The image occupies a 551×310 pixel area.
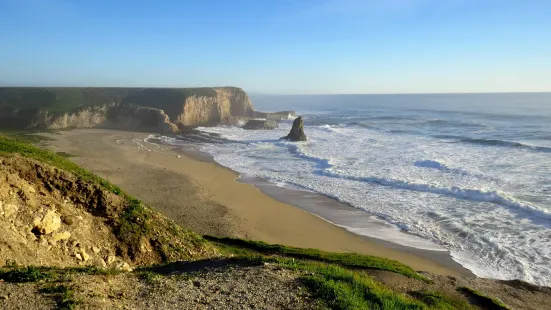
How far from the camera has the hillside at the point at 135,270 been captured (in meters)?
8.34

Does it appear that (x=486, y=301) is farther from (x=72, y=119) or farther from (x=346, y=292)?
(x=72, y=119)

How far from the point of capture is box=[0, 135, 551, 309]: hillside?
27.4 feet

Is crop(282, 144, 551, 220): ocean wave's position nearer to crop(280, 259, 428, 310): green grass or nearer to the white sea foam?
the white sea foam

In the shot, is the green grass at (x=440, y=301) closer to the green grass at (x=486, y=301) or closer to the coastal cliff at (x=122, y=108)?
the green grass at (x=486, y=301)

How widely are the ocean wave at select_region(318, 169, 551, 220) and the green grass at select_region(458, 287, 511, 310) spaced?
1161 centimetres

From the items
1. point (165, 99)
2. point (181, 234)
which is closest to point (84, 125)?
point (165, 99)

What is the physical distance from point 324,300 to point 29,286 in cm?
632

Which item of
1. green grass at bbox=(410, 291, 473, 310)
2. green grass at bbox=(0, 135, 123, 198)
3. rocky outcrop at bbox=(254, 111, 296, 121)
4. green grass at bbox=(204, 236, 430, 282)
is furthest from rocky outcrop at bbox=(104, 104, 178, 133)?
green grass at bbox=(410, 291, 473, 310)

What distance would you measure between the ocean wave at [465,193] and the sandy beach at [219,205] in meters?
8.54

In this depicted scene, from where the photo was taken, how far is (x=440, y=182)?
3034 cm

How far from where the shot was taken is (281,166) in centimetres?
3794

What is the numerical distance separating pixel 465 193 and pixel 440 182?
3.22 metres

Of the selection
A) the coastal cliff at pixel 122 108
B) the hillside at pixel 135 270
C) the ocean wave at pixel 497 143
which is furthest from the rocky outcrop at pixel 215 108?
the hillside at pixel 135 270

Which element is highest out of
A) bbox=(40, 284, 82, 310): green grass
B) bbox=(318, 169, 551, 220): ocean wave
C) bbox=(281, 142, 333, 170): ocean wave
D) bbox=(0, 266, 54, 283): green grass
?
bbox=(0, 266, 54, 283): green grass
